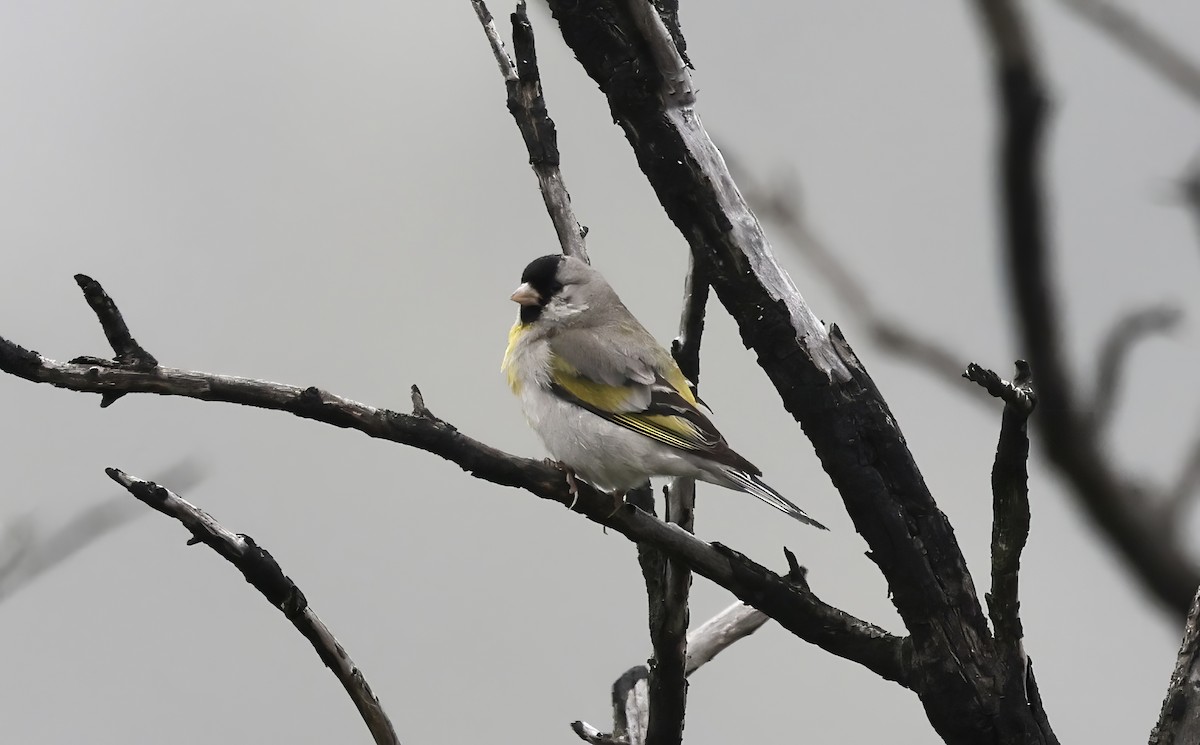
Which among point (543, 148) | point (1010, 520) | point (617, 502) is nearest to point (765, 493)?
point (617, 502)

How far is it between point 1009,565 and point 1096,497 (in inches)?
13.1

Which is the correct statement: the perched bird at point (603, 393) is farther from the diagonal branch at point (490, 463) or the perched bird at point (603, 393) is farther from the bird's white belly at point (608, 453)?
the diagonal branch at point (490, 463)

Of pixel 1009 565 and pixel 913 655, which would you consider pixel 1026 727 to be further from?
pixel 1009 565

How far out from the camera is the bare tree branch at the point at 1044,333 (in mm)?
1714

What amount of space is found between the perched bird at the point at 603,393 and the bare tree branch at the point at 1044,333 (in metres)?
0.51

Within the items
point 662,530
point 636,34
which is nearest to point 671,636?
point 662,530

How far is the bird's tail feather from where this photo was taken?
2.14 m

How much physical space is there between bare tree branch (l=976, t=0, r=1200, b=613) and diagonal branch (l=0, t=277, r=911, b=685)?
46cm

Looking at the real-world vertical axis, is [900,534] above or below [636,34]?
below

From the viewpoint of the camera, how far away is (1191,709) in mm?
1856

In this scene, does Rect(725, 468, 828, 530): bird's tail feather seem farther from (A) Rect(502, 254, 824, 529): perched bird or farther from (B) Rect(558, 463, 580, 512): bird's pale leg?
(B) Rect(558, 463, 580, 512): bird's pale leg

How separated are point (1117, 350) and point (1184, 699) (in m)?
0.64

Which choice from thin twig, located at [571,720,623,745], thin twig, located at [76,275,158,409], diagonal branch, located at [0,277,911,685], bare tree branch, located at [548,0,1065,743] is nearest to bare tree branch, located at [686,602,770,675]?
thin twig, located at [571,720,623,745]

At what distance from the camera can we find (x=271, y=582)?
201 centimetres
